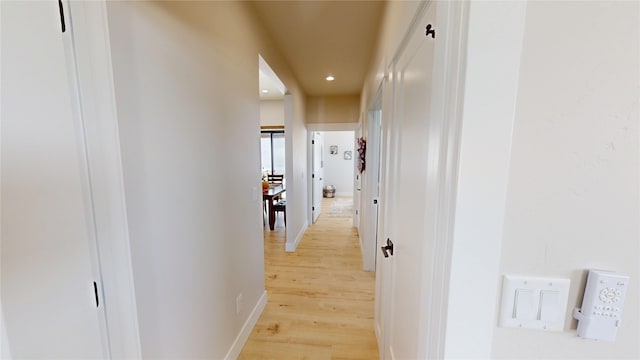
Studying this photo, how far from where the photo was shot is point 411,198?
1049 millimetres

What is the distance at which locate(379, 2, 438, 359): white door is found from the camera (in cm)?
71

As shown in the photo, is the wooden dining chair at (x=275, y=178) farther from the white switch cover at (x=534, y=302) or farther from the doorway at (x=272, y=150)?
the white switch cover at (x=534, y=302)

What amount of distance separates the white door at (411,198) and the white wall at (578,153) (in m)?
0.18

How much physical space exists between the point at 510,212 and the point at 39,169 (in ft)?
3.67

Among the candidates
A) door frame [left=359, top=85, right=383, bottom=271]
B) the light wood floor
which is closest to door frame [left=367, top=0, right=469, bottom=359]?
the light wood floor

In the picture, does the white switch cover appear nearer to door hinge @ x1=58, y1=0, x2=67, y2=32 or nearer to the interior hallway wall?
door hinge @ x1=58, y1=0, x2=67, y2=32

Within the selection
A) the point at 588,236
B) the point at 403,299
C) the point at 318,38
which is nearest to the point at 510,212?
the point at 588,236

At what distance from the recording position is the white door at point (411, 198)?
713mm

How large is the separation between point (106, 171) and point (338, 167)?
26.1 ft

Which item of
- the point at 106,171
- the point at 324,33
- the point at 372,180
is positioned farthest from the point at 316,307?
the point at 324,33

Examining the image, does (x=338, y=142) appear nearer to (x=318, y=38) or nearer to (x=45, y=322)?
(x=318, y=38)

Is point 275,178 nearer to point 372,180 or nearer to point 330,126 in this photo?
point 330,126

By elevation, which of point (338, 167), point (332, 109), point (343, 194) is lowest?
point (343, 194)

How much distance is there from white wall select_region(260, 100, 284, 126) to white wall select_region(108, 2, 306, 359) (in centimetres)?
374
